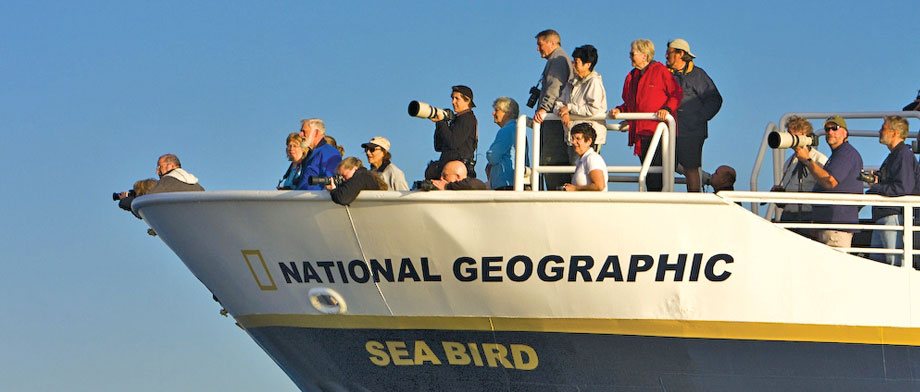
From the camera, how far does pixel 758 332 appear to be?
14.9 m

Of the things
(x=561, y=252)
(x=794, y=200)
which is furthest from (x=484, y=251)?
(x=794, y=200)

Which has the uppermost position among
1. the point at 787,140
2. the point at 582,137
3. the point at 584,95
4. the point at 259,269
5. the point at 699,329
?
the point at 584,95

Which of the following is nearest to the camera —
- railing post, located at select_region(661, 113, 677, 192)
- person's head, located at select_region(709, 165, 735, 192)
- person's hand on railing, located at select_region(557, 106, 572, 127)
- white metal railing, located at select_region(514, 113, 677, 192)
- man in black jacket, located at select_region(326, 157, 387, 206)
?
man in black jacket, located at select_region(326, 157, 387, 206)

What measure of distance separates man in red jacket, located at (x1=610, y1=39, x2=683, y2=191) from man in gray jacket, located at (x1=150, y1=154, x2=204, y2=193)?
14.2ft

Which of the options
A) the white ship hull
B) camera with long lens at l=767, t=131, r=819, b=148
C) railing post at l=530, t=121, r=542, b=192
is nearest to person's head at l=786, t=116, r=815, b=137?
camera with long lens at l=767, t=131, r=819, b=148

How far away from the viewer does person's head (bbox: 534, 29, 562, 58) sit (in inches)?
646

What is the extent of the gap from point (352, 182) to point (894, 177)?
4915mm

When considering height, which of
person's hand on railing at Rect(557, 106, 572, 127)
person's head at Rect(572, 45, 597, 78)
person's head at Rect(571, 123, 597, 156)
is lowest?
person's head at Rect(571, 123, 597, 156)

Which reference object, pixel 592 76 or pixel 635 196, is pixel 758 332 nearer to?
pixel 635 196

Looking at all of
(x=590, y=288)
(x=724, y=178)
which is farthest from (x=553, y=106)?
(x=590, y=288)

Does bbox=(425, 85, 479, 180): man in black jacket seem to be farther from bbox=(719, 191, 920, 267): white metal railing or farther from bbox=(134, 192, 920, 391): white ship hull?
bbox=(719, 191, 920, 267): white metal railing

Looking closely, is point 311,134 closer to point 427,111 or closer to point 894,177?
point 427,111

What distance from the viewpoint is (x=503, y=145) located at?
1648 cm

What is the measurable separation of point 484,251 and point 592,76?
6.72 feet
